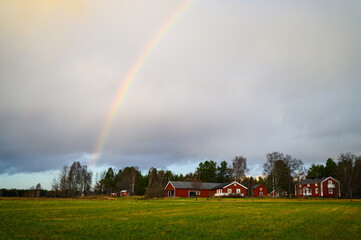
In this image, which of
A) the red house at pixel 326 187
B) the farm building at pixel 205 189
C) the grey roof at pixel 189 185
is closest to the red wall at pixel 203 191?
the farm building at pixel 205 189

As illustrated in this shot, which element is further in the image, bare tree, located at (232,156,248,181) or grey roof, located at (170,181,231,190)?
bare tree, located at (232,156,248,181)

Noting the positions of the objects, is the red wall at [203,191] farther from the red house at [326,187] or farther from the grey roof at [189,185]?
the red house at [326,187]

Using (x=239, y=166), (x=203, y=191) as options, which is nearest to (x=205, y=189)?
(x=203, y=191)

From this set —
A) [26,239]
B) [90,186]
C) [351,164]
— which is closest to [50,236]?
[26,239]

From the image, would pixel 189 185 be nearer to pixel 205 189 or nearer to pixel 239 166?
pixel 205 189

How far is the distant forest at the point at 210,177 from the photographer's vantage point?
80.9m

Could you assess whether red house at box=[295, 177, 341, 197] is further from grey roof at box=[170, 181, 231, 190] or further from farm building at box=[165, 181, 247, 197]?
grey roof at box=[170, 181, 231, 190]

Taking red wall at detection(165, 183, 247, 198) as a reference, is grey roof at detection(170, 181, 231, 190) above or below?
above

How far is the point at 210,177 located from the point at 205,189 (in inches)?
1405

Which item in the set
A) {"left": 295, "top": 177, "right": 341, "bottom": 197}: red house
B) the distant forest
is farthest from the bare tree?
{"left": 295, "top": 177, "right": 341, "bottom": 197}: red house

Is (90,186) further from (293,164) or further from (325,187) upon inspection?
(325,187)

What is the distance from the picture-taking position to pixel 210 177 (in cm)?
12738

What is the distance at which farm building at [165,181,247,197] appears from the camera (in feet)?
275

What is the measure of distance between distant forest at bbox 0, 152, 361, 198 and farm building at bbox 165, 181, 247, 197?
3794mm
